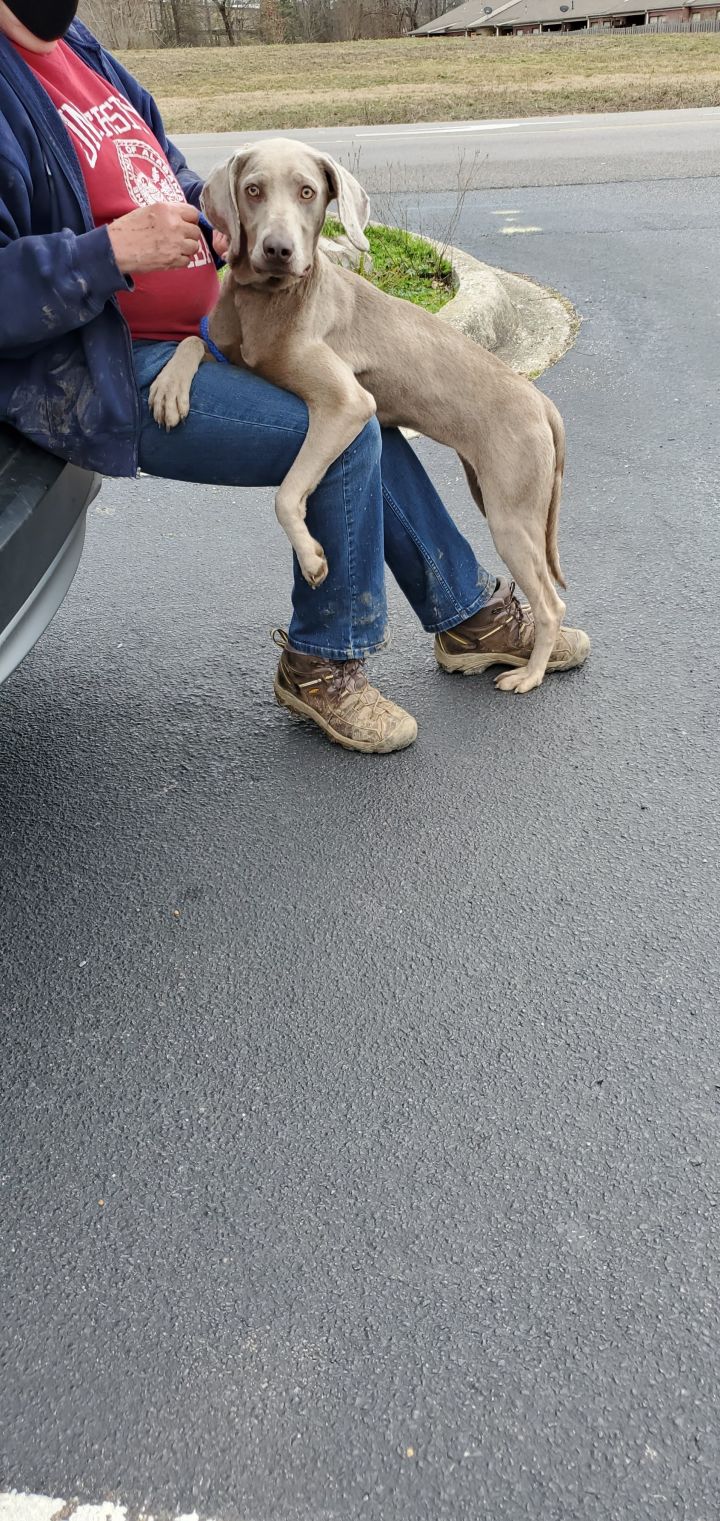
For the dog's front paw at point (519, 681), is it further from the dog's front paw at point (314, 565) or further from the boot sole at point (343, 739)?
the dog's front paw at point (314, 565)

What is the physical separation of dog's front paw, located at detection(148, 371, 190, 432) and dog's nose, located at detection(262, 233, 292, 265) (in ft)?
1.08

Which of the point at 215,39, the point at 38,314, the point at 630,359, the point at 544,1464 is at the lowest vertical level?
the point at 544,1464

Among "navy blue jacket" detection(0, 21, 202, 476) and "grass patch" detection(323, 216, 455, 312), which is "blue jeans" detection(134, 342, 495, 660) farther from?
"grass patch" detection(323, 216, 455, 312)

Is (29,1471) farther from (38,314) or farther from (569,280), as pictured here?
→ (569,280)


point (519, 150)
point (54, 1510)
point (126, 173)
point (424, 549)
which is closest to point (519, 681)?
point (424, 549)

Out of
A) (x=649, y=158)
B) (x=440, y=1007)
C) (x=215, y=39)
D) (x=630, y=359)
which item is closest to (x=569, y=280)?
(x=630, y=359)

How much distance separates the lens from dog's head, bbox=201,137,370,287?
95.7 inches

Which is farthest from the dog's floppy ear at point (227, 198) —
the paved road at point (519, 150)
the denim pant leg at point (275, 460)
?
the paved road at point (519, 150)

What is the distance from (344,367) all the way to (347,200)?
36 centimetres

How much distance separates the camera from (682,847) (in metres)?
2.41

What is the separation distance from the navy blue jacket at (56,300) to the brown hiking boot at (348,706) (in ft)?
2.20

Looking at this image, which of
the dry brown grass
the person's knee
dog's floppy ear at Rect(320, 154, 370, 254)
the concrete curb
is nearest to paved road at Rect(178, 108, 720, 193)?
the dry brown grass

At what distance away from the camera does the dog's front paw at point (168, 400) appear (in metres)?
2.43

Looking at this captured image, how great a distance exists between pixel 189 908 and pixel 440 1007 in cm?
58
